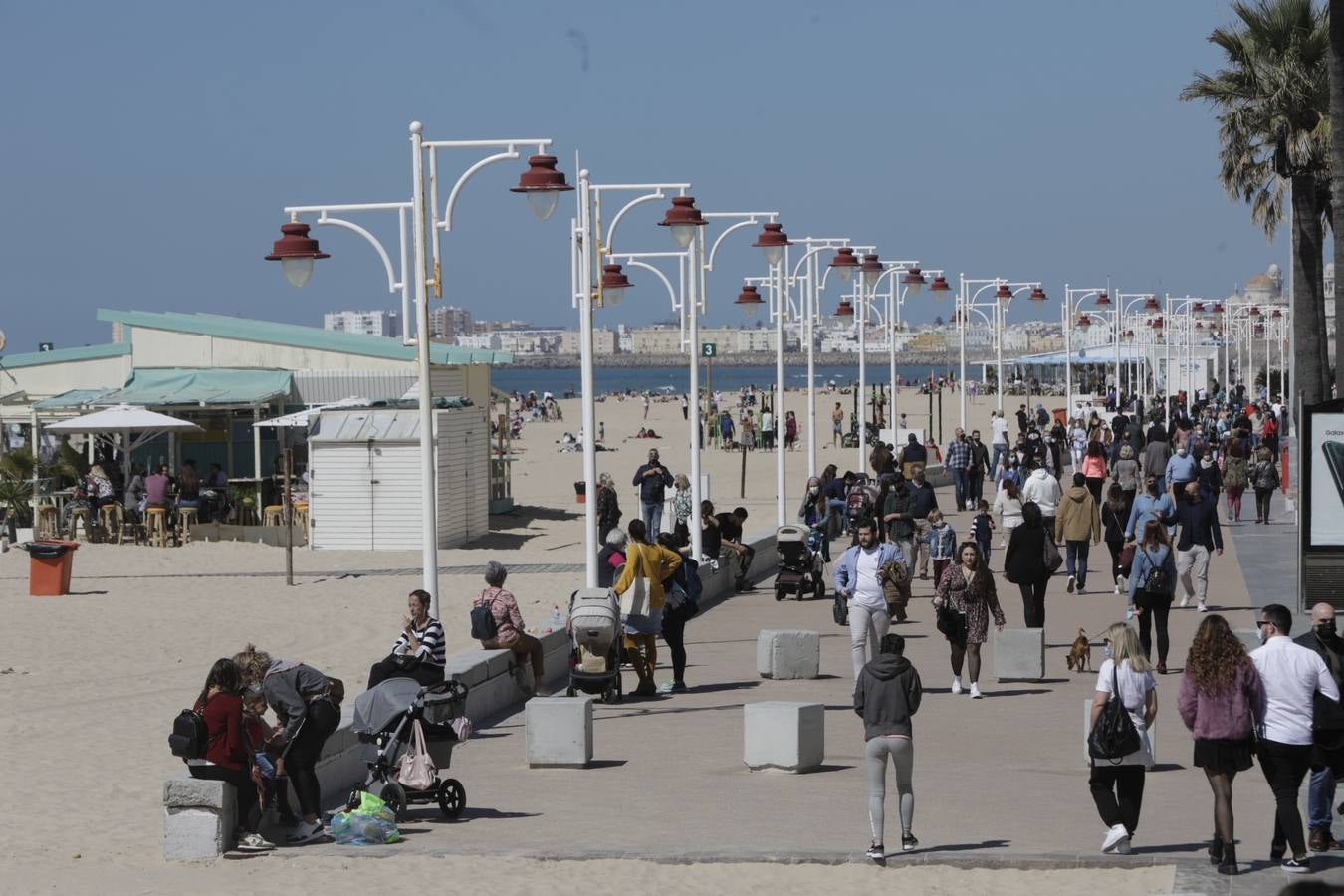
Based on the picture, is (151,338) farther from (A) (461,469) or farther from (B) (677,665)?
(B) (677,665)

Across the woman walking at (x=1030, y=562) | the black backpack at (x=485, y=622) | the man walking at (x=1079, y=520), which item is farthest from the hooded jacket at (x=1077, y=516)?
the black backpack at (x=485, y=622)

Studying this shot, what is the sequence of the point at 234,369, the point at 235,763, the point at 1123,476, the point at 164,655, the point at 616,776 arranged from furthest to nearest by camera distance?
the point at 234,369
the point at 1123,476
the point at 164,655
the point at 616,776
the point at 235,763

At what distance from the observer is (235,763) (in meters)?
10.6

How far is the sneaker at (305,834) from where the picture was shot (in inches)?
433

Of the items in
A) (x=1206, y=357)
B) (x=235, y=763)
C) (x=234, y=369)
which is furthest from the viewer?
(x=1206, y=357)

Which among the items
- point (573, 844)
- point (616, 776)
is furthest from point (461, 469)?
point (573, 844)

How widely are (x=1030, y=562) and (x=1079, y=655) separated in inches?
53.8

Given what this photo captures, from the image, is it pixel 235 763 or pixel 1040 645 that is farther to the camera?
pixel 1040 645

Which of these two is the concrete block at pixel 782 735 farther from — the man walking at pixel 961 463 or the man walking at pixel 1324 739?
the man walking at pixel 961 463

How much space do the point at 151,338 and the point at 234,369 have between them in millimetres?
2198

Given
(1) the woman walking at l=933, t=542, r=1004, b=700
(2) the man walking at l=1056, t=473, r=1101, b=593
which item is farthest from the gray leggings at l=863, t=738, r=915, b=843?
(2) the man walking at l=1056, t=473, r=1101, b=593

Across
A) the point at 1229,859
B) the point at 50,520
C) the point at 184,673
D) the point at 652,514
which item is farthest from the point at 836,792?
the point at 50,520

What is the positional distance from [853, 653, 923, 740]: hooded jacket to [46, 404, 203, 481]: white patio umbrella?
873 inches

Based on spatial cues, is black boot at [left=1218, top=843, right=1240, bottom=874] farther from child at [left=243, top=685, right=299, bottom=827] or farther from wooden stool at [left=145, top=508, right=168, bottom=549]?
wooden stool at [left=145, top=508, right=168, bottom=549]
